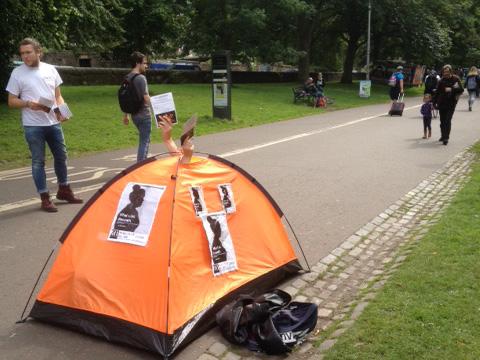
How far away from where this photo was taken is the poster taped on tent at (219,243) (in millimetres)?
4160

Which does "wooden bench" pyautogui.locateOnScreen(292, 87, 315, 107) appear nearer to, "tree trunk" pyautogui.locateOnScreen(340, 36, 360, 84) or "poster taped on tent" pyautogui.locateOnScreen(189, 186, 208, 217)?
"poster taped on tent" pyautogui.locateOnScreen(189, 186, 208, 217)

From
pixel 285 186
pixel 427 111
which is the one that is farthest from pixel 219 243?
pixel 427 111

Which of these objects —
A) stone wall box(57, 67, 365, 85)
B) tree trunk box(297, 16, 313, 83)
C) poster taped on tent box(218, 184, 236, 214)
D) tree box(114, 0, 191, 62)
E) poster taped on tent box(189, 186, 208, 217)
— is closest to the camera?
poster taped on tent box(189, 186, 208, 217)

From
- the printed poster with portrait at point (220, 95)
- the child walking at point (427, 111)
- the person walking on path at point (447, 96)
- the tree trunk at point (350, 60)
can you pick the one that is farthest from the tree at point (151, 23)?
the tree trunk at point (350, 60)

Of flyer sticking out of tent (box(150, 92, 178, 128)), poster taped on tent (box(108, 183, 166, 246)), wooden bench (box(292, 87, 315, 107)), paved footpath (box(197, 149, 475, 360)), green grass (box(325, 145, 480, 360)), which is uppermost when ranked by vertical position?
flyer sticking out of tent (box(150, 92, 178, 128))

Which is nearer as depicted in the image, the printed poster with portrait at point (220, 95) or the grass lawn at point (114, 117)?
the grass lawn at point (114, 117)

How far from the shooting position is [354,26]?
44.3 m

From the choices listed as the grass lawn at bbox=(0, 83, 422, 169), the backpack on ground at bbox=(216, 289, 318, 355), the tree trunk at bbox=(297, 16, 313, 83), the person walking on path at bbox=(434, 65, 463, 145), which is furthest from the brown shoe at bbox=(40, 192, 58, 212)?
the tree trunk at bbox=(297, 16, 313, 83)

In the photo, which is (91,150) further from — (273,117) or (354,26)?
(354,26)

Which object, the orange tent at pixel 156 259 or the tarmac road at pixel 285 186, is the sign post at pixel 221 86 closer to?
the tarmac road at pixel 285 186

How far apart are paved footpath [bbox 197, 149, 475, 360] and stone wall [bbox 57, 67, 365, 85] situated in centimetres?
2296

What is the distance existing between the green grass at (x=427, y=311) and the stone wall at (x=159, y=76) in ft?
81.7

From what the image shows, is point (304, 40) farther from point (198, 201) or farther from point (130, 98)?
point (198, 201)

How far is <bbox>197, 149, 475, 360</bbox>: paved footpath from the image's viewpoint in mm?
3748
